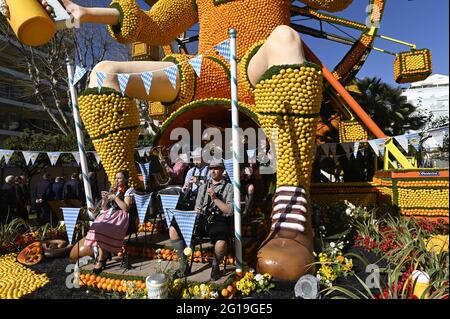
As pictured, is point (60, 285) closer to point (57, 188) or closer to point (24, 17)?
point (24, 17)

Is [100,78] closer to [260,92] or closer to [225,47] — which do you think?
[225,47]

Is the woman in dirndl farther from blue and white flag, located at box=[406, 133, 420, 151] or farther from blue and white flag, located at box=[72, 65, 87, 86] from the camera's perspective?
blue and white flag, located at box=[406, 133, 420, 151]

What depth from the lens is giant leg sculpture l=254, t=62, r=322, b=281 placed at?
388cm

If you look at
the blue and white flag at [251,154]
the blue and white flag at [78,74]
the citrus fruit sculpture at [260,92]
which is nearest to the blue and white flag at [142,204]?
the citrus fruit sculpture at [260,92]

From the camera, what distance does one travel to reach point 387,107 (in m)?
14.3

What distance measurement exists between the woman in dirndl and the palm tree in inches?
463

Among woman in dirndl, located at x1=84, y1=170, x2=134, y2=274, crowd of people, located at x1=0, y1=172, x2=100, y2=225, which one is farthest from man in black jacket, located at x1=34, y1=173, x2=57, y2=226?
woman in dirndl, located at x1=84, y1=170, x2=134, y2=274

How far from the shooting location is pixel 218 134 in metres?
6.82

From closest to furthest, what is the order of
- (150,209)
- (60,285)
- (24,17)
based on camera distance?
(24,17) → (60,285) → (150,209)

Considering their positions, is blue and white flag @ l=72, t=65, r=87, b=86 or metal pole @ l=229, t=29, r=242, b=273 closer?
metal pole @ l=229, t=29, r=242, b=273

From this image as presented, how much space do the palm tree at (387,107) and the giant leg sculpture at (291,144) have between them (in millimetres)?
10751

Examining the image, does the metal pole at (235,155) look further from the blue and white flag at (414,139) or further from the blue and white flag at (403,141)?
the blue and white flag at (414,139)

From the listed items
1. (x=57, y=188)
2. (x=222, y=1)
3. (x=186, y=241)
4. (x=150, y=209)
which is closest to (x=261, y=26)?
(x=222, y=1)
